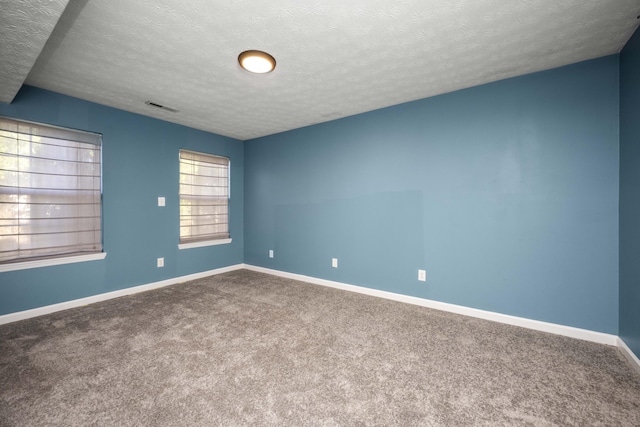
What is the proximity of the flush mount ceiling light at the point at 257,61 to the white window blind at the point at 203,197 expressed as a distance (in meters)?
2.42

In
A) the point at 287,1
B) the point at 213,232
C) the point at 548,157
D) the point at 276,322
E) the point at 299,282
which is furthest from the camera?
the point at 213,232

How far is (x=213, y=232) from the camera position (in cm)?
466

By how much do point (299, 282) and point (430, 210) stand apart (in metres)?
2.21

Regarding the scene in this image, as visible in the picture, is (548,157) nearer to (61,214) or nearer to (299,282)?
(299,282)

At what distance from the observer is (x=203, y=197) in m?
4.47

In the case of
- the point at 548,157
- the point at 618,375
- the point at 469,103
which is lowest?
the point at 618,375

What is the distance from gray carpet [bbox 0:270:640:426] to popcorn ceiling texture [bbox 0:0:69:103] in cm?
222

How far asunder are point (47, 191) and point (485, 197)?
4.79m

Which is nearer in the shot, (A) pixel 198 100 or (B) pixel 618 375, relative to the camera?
(B) pixel 618 375

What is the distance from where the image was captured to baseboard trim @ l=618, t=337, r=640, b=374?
1.88m

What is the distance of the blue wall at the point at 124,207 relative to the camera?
2.80m

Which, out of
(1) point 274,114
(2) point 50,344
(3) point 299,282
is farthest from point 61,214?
(3) point 299,282

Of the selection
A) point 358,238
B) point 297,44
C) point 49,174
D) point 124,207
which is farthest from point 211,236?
point 297,44

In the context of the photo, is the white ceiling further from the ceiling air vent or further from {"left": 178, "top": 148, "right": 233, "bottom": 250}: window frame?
{"left": 178, "top": 148, "right": 233, "bottom": 250}: window frame
